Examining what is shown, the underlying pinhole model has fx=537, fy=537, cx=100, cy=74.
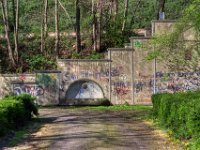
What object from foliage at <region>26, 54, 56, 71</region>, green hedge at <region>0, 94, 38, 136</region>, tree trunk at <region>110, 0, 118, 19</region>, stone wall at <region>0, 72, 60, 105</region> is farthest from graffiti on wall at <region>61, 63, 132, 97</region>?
green hedge at <region>0, 94, 38, 136</region>

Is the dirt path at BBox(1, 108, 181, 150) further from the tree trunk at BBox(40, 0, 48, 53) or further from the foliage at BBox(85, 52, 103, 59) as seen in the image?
the tree trunk at BBox(40, 0, 48, 53)

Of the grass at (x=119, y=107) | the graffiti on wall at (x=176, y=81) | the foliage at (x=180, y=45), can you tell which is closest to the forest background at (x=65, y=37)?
the graffiti on wall at (x=176, y=81)

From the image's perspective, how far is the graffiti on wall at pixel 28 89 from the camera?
35.8 meters

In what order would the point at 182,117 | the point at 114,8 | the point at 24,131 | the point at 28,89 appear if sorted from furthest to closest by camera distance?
1. the point at 114,8
2. the point at 28,89
3. the point at 24,131
4. the point at 182,117

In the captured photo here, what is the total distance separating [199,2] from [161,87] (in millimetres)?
13702

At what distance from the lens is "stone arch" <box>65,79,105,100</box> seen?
119ft

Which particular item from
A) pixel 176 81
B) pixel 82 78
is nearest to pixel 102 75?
pixel 82 78

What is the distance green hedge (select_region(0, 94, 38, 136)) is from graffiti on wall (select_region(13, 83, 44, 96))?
1035cm

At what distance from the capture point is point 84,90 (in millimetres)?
36344

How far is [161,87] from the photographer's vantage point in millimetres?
36031

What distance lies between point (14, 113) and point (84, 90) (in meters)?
16.6

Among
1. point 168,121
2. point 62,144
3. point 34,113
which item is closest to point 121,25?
point 34,113

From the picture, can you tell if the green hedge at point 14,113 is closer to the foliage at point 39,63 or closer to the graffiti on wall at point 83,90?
the graffiti on wall at point 83,90

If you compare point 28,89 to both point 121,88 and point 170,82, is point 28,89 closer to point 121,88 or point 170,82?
point 121,88
